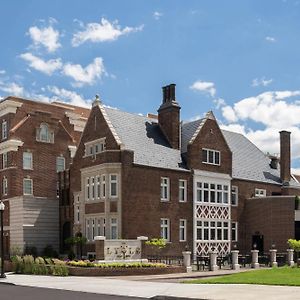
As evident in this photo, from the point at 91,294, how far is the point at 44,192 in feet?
111

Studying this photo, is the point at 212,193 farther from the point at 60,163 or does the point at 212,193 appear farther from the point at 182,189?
the point at 60,163

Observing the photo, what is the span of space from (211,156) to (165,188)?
19.2 ft

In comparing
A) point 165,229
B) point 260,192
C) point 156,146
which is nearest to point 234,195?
point 260,192

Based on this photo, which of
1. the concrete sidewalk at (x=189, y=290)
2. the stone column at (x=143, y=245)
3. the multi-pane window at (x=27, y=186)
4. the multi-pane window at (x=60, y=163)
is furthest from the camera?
the multi-pane window at (x=60, y=163)

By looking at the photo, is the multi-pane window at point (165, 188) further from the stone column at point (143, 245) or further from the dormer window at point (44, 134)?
the dormer window at point (44, 134)

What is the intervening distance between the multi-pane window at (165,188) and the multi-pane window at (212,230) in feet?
12.9

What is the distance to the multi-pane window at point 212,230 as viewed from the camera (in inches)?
1784

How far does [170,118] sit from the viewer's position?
46125 mm

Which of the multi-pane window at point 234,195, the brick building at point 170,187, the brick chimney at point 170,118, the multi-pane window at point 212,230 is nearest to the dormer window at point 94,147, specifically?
the brick building at point 170,187

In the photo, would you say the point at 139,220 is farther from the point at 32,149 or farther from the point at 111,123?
the point at 32,149

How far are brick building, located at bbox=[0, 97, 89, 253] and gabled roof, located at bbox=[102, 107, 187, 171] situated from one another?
11.2 m

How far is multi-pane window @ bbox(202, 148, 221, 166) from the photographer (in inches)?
1825

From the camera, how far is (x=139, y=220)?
134 feet

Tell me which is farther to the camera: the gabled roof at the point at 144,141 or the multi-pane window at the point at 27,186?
the multi-pane window at the point at 27,186
